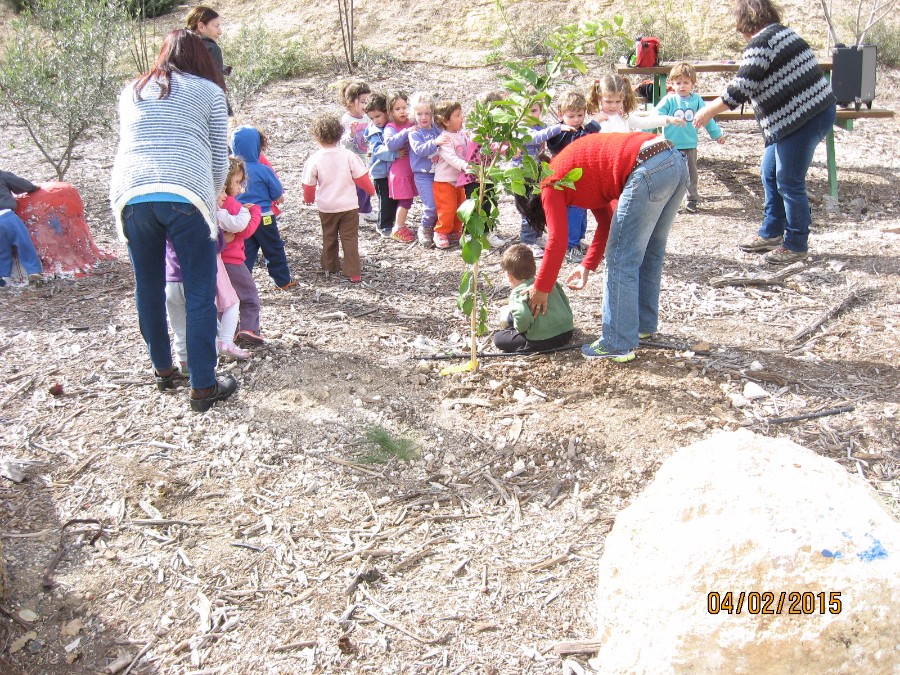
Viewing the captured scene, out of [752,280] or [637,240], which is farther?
[752,280]

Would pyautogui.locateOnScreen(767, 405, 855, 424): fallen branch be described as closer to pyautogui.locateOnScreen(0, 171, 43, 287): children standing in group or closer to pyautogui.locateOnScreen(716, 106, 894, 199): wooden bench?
pyautogui.locateOnScreen(716, 106, 894, 199): wooden bench

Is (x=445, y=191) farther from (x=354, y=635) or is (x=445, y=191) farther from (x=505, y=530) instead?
(x=354, y=635)

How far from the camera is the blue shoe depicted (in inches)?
169

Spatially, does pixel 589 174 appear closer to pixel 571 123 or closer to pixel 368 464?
pixel 368 464

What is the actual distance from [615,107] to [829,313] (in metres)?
2.43

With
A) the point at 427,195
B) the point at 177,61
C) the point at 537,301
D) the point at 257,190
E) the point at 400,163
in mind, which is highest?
the point at 177,61

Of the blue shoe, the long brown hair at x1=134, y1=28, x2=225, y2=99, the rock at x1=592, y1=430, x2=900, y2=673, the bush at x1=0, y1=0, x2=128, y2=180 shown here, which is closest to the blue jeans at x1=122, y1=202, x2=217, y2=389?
the long brown hair at x1=134, y1=28, x2=225, y2=99

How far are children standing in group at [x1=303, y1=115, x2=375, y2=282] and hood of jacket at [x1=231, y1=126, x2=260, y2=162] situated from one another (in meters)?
0.47

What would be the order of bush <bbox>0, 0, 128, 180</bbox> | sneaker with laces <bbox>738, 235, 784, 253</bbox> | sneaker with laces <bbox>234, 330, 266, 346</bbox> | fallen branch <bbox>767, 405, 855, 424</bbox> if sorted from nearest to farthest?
fallen branch <bbox>767, 405, 855, 424</bbox>
sneaker with laces <bbox>234, 330, 266, 346</bbox>
sneaker with laces <bbox>738, 235, 784, 253</bbox>
bush <bbox>0, 0, 128, 180</bbox>

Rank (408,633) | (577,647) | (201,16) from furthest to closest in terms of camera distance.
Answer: (201,16)
(408,633)
(577,647)

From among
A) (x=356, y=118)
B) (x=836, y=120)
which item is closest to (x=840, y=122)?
(x=836, y=120)

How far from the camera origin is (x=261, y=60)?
40.0ft

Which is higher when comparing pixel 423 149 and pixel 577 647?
pixel 423 149

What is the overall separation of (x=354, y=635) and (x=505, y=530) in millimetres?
778
